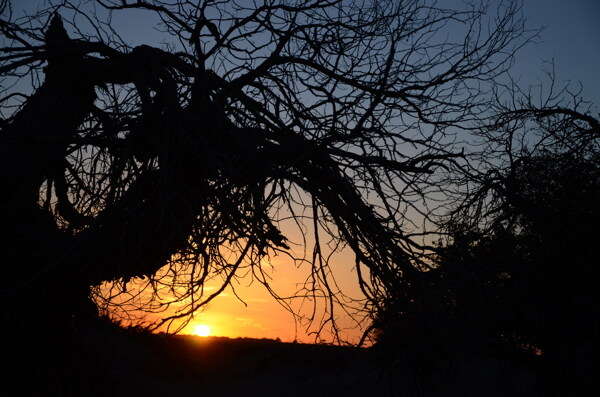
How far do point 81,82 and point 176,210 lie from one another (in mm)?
2814

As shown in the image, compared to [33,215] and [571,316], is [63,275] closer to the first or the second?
[33,215]

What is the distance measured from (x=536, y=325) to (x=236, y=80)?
18.8 ft

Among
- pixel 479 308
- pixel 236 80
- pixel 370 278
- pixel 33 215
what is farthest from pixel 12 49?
pixel 479 308

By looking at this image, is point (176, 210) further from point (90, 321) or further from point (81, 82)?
point (90, 321)

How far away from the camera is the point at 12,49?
6375 mm

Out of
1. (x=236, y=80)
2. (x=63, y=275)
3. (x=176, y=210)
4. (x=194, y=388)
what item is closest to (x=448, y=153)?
(x=236, y=80)

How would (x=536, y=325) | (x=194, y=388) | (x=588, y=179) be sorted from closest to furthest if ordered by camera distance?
(x=536, y=325)
(x=588, y=179)
(x=194, y=388)

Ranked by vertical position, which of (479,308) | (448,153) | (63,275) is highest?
(448,153)

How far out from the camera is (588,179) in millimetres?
9875

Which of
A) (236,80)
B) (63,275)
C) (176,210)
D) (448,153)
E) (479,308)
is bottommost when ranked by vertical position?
(479,308)

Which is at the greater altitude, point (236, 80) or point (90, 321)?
point (236, 80)

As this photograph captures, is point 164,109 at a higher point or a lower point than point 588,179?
lower

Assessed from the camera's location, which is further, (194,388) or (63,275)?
(194,388)

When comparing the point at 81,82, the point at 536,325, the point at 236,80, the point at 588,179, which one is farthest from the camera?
the point at 588,179
